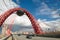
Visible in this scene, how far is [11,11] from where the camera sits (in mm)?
117312

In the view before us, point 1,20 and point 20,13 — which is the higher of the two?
point 1,20

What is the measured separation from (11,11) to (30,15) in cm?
1696

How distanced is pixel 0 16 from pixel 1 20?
17.6 feet

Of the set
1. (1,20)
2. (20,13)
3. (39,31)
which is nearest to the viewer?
(20,13)

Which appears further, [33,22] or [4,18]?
[33,22]

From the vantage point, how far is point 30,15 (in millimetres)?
127812

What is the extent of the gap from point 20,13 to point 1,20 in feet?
218

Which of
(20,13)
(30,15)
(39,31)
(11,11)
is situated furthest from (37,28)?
(20,13)

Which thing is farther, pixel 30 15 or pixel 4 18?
pixel 30 15

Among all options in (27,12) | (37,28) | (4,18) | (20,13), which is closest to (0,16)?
(4,18)

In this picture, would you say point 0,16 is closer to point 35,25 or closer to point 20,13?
point 35,25

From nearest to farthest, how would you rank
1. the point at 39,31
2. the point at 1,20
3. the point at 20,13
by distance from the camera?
the point at 20,13
the point at 1,20
the point at 39,31

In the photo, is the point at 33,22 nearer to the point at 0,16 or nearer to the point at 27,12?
the point at 27,12

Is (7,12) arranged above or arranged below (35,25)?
above
